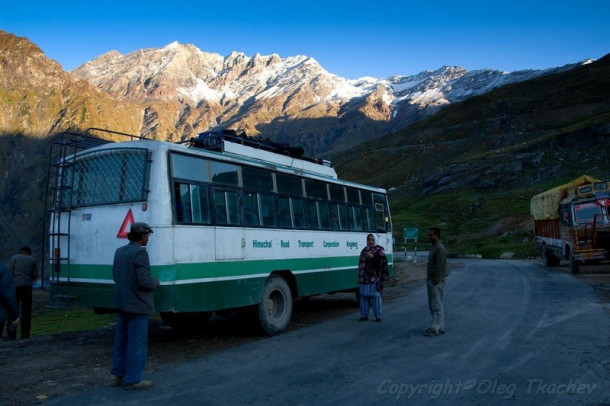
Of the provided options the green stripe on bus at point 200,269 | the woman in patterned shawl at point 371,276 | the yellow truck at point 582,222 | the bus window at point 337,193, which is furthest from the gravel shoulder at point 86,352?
the yellow truck at point 582,222

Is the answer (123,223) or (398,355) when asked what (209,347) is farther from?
(398,355)

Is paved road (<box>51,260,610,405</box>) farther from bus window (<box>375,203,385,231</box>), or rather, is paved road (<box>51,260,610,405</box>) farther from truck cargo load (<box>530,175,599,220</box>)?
truck cargo load (<box>530,175,599,220</box>)

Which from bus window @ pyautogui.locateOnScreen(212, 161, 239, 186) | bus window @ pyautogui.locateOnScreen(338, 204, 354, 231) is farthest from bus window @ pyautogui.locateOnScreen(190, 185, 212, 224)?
bus window @ pyautogui.locateOnScreen(338, 204, 354, 231)

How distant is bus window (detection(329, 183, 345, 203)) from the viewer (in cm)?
1353

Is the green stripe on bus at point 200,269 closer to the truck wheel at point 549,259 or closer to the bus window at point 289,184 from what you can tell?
the bus window at point 289,184

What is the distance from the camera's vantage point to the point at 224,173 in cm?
985

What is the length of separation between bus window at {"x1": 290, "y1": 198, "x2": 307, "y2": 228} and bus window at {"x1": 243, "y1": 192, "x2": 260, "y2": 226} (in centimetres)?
142

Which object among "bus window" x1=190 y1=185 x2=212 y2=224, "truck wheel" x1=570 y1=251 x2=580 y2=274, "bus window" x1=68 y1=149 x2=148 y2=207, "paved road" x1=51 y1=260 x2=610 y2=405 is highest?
"bus window" x1=68 y1=149 x2=148 y2=207

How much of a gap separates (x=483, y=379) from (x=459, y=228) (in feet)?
161

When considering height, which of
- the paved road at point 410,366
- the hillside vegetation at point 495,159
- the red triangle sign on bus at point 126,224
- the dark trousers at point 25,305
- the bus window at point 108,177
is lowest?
the paved road at point 410,366

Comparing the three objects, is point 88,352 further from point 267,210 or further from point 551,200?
point 551,200

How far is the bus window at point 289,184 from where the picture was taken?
11.4 meters

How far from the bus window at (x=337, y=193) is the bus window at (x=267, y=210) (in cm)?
280

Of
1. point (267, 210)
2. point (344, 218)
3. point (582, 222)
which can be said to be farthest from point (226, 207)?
point (582, 222)
